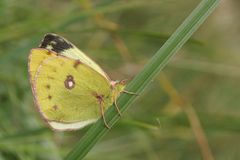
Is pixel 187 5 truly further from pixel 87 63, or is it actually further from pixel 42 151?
pixel 87 63

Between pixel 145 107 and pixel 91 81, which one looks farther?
pixel 145 107

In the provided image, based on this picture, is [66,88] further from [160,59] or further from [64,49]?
[160,59]

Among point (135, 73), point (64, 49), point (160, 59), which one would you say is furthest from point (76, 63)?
point (135, 73)

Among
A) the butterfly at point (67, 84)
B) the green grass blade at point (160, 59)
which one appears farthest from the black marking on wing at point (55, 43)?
the green grass blade at point (160, 59)

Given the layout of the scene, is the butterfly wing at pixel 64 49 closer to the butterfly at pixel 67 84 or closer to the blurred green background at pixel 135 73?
the butterfly at pixel 67 84

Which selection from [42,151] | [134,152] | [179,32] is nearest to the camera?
[179,32]

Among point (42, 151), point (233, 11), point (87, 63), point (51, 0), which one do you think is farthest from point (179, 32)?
point (233, 11)

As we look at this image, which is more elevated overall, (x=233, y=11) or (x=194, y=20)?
(x=233, y=11)
